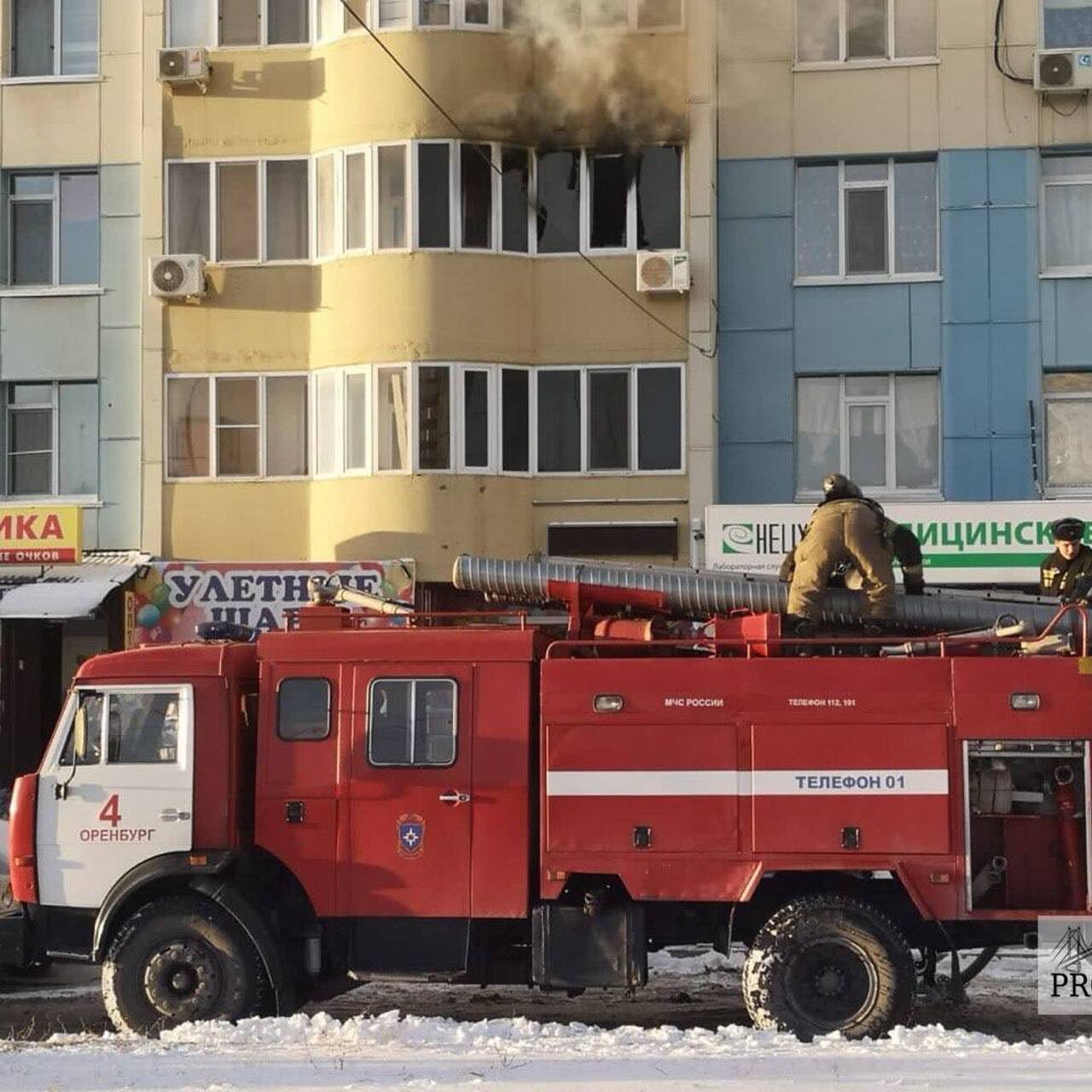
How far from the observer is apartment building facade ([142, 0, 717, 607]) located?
21.7m

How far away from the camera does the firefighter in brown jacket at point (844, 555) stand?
432 inches

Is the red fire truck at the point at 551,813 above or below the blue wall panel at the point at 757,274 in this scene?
below

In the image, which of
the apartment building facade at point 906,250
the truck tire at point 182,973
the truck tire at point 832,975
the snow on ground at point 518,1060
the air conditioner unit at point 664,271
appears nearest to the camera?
the snow on ground at point 518,1060

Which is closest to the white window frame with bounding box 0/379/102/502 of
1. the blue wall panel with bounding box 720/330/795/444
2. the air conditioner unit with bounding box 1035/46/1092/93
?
the blue wall panel with bounding box 720/330/795/444

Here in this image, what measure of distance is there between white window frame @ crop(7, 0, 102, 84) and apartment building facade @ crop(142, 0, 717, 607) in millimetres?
918

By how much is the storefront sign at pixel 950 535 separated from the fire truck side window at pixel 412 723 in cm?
1021

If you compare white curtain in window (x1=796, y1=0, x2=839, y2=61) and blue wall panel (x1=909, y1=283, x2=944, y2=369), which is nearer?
blue wall panel (x1=909, y1=283, x2=944, y2=369)

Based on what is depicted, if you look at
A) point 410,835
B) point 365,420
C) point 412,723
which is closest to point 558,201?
point 365,420

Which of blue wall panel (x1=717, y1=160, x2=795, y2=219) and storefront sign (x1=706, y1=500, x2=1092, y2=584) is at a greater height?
blue wall panel (x1=717, y1=160, x2=795, y2=219)

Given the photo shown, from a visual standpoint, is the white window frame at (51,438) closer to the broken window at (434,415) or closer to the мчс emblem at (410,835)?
the broken window at (434,415)

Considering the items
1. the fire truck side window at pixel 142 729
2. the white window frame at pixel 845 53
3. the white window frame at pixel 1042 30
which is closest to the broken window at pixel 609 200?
the white window frame at pixel 845 53

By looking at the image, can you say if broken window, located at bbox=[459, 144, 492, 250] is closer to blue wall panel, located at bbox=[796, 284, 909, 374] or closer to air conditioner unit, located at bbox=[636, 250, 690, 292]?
air conditioner unit, located at bbox=[636, 250, 690, 292]

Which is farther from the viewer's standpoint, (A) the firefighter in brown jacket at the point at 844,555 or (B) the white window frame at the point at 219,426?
(B) the white window frame at the point at 219,426

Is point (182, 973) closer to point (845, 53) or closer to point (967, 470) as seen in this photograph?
point (967, 470)
